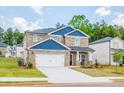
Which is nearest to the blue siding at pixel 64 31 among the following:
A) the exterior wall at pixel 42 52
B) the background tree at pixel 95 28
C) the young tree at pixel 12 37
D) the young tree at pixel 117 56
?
the background tree at pixel 95 28

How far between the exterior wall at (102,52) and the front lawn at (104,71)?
0.66 metres

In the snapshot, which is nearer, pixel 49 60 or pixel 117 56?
pixel 117 56

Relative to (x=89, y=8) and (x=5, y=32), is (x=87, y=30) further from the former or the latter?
(x=5, y=32)

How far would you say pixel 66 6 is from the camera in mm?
16812

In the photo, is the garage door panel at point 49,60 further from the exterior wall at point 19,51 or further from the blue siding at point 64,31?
the blue siding at point 64,31

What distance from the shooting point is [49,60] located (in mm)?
20375

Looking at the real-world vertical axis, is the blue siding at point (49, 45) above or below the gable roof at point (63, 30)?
below

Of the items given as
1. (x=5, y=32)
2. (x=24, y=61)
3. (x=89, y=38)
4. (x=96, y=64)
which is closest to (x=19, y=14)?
(x=5, y=32)

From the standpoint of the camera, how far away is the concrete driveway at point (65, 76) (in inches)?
629

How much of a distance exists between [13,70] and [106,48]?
7.62 meters

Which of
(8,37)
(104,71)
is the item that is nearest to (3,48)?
(8,37)

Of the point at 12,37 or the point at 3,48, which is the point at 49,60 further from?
the point at 3,48
